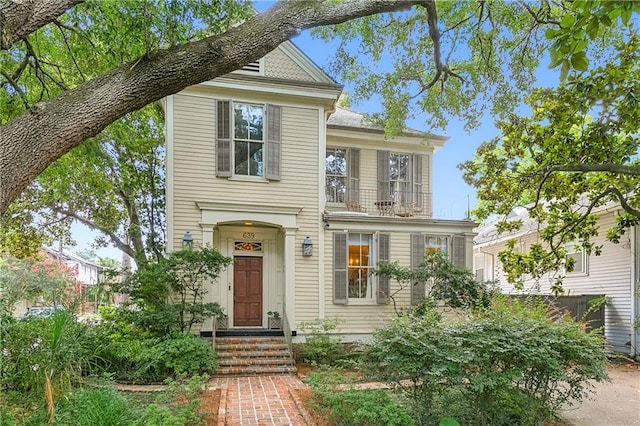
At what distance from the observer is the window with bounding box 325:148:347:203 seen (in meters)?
11.1

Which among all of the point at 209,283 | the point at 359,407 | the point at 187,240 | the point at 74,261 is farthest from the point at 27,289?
the point at 74,261

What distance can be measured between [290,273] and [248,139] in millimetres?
3367

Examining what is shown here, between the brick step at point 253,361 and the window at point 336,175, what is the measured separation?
450cm

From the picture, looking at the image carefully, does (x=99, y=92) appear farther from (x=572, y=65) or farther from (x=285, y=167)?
(x=285, y=167)

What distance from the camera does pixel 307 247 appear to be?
9523 millimetres

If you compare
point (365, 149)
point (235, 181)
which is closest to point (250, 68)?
point (235, 181)

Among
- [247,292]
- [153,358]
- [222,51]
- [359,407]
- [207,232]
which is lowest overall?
[153,358]

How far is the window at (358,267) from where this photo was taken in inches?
382

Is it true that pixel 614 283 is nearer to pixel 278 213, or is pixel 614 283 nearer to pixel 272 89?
pixel 278 213

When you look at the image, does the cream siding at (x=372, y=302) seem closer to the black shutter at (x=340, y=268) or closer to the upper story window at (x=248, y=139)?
the black shutter at (x=340, y=268)

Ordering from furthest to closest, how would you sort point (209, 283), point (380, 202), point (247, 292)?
1. point (380, 202)
2. point (247, 292)
3. point (209, 283)

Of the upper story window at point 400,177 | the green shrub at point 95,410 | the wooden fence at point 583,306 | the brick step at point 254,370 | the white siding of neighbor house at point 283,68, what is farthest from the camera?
the upper story window at point 400,177

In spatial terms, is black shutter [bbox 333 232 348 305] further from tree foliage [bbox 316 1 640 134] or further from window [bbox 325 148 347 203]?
tree foliage [bbox 316 1 640 134]

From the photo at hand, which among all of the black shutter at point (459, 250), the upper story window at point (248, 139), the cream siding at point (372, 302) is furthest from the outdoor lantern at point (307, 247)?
the black shutter at point (459, 250)
